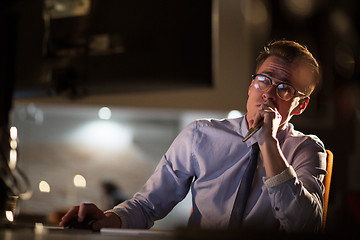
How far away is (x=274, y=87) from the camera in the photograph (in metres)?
1.51

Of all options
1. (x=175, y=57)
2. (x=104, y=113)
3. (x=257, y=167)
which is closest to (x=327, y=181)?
(x=257, y=167)

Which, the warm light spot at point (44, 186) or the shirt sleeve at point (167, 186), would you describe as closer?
the shirt sleeve at point (167, 186)

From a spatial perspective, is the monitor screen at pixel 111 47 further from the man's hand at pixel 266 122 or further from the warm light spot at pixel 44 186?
the warm light spot at pixel 44 186

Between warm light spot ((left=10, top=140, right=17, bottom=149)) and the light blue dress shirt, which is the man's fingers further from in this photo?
warm light spot ((left=10, top=140, right=17, bottom=149))

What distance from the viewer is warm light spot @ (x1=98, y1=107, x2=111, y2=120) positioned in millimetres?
4927

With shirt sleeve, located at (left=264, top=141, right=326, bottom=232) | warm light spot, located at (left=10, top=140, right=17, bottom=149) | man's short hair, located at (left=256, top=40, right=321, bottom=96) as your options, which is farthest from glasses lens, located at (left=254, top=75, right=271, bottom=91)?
warm light spot, located at (left=10, top=140, right=17, bottom=149)

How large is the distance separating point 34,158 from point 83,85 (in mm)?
3487

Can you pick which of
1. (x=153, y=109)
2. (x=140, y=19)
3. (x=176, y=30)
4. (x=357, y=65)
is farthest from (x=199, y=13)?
(x=153, y=109)

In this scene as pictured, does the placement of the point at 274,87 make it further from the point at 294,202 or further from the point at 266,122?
the point at 294,202

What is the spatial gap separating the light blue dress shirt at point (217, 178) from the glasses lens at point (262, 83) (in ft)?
0.52

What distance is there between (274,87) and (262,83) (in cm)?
4

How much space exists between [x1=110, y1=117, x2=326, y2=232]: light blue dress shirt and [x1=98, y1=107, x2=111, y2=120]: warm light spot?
10.8ft

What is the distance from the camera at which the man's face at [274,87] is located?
59.1 inches

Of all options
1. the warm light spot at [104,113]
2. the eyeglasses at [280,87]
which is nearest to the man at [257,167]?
the eyeglasses at [280,87]
